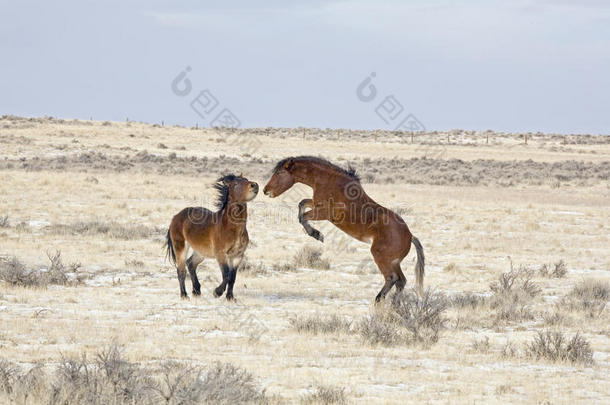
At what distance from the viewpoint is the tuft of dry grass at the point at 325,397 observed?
6.95 meters

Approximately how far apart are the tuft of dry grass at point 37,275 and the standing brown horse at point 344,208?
13.0ft

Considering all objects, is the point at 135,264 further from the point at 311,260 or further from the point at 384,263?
the point at 384,263

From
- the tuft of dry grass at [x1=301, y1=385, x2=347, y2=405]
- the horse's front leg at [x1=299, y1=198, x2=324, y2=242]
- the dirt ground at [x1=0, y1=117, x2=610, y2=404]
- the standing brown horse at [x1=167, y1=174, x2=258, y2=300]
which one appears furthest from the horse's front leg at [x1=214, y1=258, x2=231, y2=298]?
the tuft of dry grass at [x1=301, y1=385, x2=347, y2=405]

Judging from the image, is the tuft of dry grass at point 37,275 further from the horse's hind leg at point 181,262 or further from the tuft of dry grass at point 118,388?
the tuft of dry grass at point 118,388

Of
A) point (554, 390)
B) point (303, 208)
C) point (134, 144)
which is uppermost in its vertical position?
point (134, 144)

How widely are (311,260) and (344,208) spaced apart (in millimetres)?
5165

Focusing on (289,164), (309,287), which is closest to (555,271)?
(309,287)

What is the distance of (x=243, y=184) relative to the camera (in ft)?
38.5

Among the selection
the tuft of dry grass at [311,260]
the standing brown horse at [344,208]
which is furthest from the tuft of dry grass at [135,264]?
the standing brown horse at [344,208]

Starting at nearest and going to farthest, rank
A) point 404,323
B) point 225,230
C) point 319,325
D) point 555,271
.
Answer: point 319,325, point 404,323, point 225,230, point 555,271

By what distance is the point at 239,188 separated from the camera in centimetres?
1175

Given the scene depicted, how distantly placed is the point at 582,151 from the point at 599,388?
66.6m

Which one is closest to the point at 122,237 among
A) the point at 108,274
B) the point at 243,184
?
the point at 108,274

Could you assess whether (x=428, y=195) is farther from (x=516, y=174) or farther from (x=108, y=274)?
(x=108, y=274)
